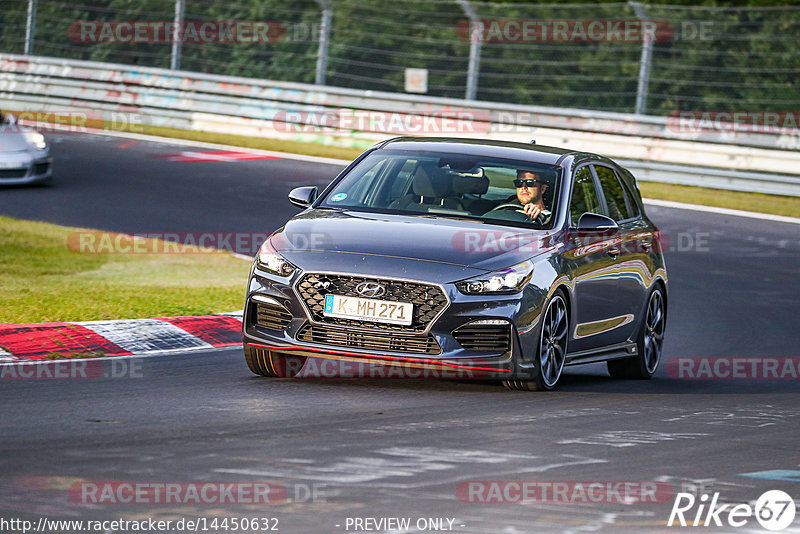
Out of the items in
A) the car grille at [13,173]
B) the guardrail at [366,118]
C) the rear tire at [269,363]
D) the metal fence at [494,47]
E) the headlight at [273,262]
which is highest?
the metal fence at [494,47]

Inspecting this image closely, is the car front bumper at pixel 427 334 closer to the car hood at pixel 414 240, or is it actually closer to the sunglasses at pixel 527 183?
the car hood at pixel 414 240

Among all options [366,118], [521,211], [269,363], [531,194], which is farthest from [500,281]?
[366,118]

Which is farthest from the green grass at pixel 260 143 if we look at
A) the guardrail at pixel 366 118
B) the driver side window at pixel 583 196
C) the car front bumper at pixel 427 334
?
the car front bumper at pixel 427 334

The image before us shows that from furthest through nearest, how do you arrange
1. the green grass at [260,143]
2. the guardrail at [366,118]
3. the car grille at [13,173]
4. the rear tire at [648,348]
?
the green grass at [260,143] → the guardrail at [366,118] → the car grille at [13,173] → the rear tire at [648,348]

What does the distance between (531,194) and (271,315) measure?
80.0 inches

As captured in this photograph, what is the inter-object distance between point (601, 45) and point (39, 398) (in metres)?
18.0

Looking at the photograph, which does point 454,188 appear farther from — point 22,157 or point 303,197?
point 22,157

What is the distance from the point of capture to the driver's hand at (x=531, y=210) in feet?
31.0

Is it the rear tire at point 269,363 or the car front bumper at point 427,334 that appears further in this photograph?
the rear tire at point 269,363

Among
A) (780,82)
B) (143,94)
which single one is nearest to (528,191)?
(780,82)

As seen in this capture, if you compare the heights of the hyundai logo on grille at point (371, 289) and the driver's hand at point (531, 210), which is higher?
the driver's hand at point (531, 210)

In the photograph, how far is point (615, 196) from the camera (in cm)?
1089

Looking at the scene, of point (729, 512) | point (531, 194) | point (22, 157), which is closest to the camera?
point (729, 512)

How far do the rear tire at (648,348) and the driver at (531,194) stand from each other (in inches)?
66.8
